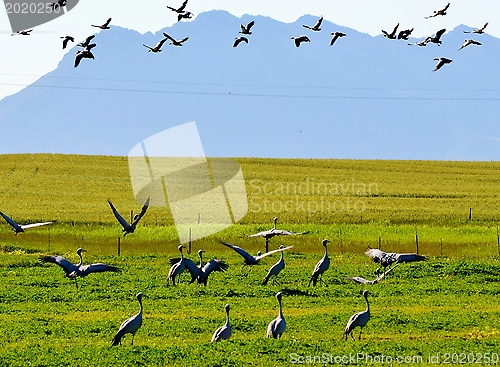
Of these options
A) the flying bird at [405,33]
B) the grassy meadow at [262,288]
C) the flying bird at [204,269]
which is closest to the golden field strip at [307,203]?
the grassy meadow at [262,288]

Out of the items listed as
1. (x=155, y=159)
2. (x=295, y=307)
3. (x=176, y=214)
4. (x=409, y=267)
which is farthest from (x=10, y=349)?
(x=155, y=159)

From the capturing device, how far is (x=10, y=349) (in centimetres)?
1880

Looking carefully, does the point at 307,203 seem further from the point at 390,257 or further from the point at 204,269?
the point at 204,269

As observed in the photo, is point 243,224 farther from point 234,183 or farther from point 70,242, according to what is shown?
point 234,183

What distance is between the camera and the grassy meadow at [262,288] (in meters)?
17.9

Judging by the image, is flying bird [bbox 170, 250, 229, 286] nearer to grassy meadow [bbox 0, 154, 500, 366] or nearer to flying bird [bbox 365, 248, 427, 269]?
grassy meadow [bbox 0, 154, 500, 366]

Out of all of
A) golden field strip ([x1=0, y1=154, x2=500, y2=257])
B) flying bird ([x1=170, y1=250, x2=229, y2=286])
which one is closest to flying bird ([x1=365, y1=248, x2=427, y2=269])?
flying bird ([x1=170, y1=250, x2=229, y2=286])

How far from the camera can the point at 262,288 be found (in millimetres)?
28375

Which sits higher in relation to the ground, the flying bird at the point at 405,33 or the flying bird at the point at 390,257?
the flying bird at the point at 405,33

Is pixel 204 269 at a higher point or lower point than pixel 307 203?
lower

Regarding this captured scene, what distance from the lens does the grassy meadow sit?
1792 centimetres

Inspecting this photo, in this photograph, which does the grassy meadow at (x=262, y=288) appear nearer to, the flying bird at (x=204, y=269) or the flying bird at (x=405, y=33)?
the flying bird at (x=204, y=269)

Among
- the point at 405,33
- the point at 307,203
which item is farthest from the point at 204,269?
the point at 307,203

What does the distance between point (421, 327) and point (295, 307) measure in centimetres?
438
